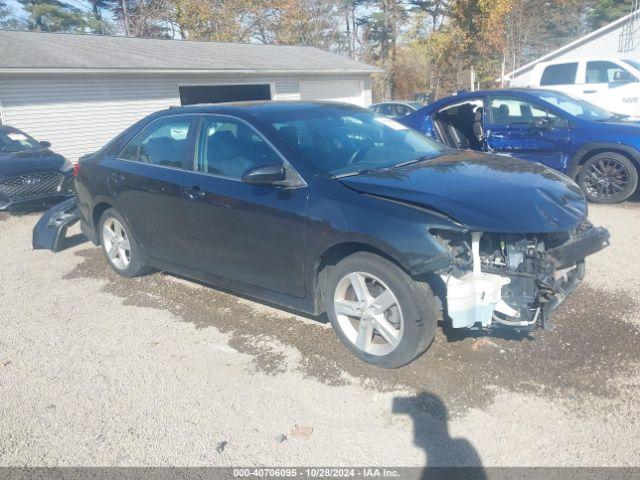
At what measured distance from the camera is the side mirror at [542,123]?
7438 mm

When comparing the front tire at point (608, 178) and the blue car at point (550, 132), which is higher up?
the blue car at point (550, 132)

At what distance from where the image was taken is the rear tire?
5203mm

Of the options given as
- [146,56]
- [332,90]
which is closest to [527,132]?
[146,56]

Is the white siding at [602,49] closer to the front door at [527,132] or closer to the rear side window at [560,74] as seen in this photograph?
the rear side window at [560,74]

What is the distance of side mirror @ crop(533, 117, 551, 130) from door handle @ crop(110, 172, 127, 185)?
550 centimetres

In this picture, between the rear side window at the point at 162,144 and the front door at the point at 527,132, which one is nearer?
the rear side window at the point at 162,144

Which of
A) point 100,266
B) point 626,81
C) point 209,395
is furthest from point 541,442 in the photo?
point 626,81

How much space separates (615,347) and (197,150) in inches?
134

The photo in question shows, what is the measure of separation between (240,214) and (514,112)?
17.8ft

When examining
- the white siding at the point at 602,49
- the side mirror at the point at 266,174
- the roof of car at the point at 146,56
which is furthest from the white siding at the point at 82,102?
the white siding at the point at 602,49

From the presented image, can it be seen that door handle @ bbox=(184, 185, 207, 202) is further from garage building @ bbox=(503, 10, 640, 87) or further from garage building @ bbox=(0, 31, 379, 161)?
garage building @ bbox=(503, 10, 640, 87)

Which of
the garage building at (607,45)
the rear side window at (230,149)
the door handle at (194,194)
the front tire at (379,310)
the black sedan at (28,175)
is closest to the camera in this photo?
the front tire at (379,310)

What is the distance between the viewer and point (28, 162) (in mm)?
9070

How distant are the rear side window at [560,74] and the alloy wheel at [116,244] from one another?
37.2 feet
